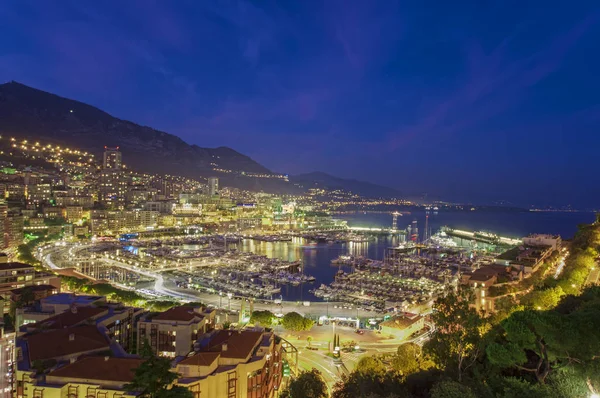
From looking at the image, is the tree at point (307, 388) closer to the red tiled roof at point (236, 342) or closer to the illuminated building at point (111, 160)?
the red tiled roof at point (236, 342)

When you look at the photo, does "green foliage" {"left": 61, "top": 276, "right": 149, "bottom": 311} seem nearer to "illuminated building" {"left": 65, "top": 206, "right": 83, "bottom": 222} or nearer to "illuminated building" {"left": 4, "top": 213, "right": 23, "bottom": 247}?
"illuminated building" {"left": 4, "top": 213, "right": 23, "bottom": 247}

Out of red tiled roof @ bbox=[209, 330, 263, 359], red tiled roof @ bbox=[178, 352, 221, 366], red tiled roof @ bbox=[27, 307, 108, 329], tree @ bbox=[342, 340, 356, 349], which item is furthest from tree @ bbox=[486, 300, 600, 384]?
red tiled roof @ bbox=[27, 307, 108, 329]

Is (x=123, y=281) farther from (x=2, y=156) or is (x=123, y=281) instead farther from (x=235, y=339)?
(x=2, y=156)

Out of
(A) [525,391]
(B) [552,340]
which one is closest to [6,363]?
(A) [525,391]

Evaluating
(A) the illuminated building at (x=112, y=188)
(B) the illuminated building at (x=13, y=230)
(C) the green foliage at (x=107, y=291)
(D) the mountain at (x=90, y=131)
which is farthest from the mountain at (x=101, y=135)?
(C) the green foliage at (x=107, y=291)

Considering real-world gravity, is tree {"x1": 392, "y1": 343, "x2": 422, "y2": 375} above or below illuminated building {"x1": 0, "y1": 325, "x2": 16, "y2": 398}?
above

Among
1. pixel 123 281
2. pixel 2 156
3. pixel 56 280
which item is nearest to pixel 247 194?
pixel 2 156

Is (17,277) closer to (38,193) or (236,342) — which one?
(236,342)
